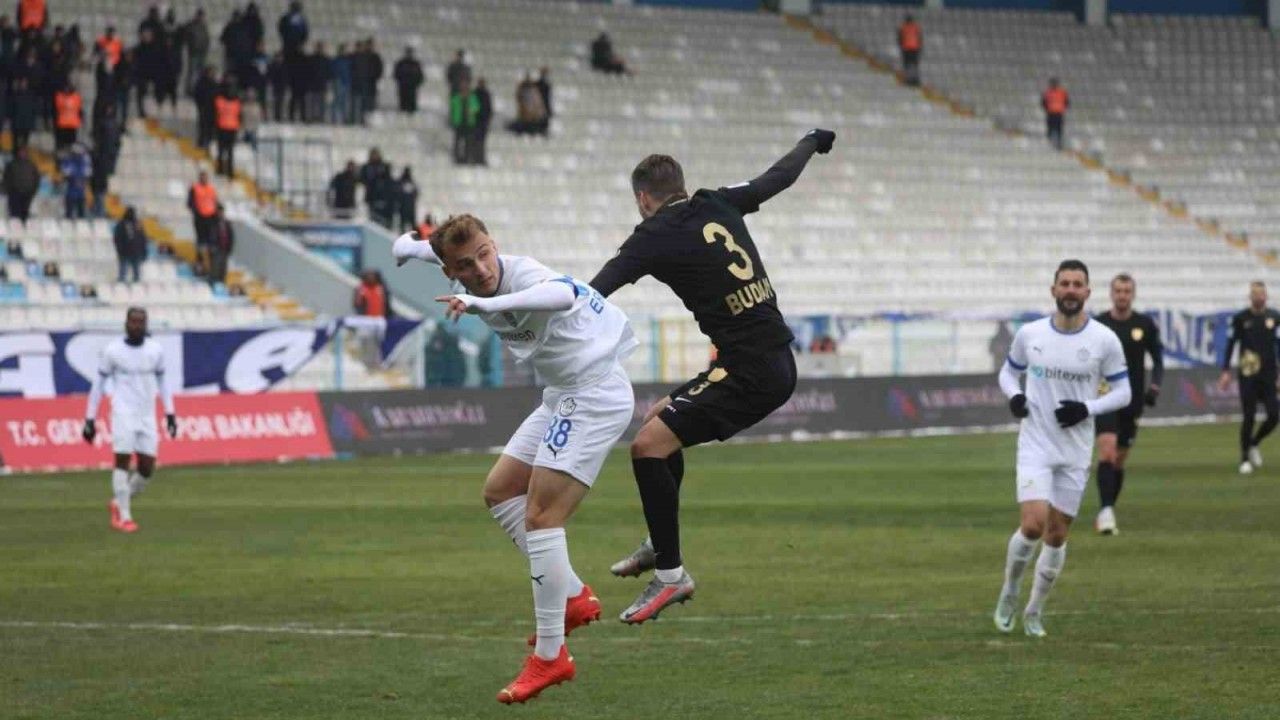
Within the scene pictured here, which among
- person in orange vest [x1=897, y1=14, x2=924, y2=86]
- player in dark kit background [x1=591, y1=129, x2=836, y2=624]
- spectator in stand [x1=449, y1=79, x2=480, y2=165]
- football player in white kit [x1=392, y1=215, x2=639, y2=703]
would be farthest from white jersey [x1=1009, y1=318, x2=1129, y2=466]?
person in orange vest [x1=897, y1=14, x2=924, y2=86]

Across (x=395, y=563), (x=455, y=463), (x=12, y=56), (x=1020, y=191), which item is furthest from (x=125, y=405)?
(x=1020, y=191)

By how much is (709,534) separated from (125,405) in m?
6.25

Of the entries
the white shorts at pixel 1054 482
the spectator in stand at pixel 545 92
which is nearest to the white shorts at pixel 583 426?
the white shorts at pixel 1054 482

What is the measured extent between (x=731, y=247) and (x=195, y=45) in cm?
3141

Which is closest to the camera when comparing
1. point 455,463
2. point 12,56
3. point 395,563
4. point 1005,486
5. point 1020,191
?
point 395,563

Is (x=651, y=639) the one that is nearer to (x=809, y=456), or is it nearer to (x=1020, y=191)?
(x=809, y=456)

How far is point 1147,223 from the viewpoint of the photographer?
52094 mm

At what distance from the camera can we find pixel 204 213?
3672 centimetres

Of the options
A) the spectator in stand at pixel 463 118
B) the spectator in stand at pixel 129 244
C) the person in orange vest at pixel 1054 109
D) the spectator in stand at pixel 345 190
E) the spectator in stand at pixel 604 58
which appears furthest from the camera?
the person in orange vest at pixel 1054 109

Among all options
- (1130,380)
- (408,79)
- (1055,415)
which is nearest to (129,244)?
(408,79)

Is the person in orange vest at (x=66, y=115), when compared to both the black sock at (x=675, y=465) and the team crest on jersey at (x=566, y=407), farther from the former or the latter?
the team crest on jersey at (x=566, y=407)

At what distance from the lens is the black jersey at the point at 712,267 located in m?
10.6

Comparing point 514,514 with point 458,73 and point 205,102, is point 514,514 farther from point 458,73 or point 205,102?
point 458,73

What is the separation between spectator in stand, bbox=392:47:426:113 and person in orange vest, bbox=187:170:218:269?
7204 millimetres
